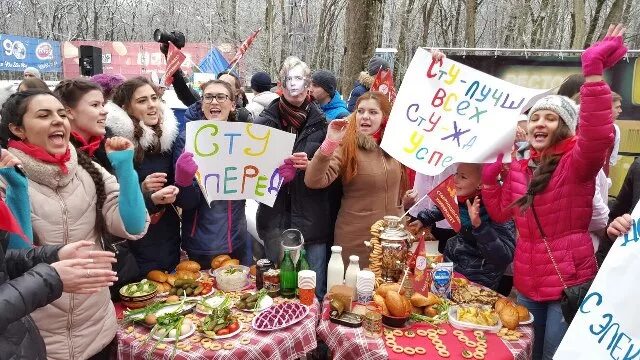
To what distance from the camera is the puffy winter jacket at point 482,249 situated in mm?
3018

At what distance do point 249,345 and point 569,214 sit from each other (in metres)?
1.92

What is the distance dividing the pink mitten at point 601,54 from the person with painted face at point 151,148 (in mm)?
2511

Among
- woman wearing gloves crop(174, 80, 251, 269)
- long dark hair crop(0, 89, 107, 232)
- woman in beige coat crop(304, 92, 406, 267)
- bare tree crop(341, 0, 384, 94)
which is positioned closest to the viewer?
long dark hair crop(0, 89, 107, 232)

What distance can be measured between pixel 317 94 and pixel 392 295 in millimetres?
3764

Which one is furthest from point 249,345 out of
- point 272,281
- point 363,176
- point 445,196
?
point 363,176

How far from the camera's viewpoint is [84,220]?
2.25m

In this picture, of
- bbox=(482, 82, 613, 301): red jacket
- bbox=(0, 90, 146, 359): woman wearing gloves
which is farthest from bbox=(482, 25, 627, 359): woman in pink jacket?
bbox=(0, 90, 146, 359): woman wearing gloves

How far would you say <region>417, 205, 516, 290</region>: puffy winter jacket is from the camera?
→ 3.02 m

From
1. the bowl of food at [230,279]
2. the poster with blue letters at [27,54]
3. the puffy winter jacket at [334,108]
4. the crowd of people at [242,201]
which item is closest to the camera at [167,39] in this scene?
the crowd of people at [242,201]

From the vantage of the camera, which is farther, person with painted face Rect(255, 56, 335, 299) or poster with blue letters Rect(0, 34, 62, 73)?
poster with blue letters Rect(0, 34, 62, 73)

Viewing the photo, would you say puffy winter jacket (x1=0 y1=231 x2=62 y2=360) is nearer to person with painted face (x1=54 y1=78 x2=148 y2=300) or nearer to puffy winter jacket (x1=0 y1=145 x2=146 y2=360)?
puffy winter jacket (x1=0 y1=145 x2=146 y2=360)

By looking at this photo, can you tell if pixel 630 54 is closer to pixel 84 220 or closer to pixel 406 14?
pixel 84 220

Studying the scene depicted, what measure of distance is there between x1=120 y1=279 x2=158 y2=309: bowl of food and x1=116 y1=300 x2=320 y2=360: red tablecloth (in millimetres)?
158

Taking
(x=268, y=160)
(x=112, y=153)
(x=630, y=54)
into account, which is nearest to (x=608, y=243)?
(x=268, y=160)
